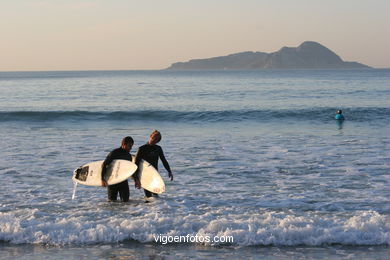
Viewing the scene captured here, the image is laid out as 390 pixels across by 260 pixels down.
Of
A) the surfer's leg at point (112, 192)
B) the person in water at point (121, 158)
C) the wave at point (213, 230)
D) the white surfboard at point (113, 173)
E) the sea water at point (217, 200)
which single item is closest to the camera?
the sea water at point (217, 200)

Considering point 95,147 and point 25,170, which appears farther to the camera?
point 95,147

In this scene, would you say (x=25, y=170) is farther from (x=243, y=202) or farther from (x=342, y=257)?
(x=342, y=257)

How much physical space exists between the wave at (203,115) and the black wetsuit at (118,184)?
21296 mm

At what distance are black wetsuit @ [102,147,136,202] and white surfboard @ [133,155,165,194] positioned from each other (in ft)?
1.21

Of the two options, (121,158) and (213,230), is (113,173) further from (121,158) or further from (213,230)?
(213,230)

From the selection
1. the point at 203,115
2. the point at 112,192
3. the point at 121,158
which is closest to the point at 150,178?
the point at 121,158

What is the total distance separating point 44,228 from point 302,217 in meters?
4.70

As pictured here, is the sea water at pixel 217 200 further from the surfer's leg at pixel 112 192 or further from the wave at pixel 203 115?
the wave at pixel 203 115

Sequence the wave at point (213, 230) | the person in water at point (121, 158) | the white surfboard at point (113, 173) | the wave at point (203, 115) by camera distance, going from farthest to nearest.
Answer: the wave at point (203, 115), the white surfboard at point (113, 173), the person in water at point (121, 158), the wave at point (213, 230)

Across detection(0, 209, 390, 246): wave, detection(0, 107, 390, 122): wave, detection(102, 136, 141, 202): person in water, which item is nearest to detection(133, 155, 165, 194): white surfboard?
detection(102, 136, 141, 202): person in water

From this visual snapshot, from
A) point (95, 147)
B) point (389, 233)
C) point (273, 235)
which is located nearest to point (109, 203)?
point (273, 235)

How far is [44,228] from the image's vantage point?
367 inches

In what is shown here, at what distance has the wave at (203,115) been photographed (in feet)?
109

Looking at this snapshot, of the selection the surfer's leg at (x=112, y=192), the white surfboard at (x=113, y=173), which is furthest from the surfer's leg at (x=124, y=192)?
the white surfboard at (x=113, y=173)
